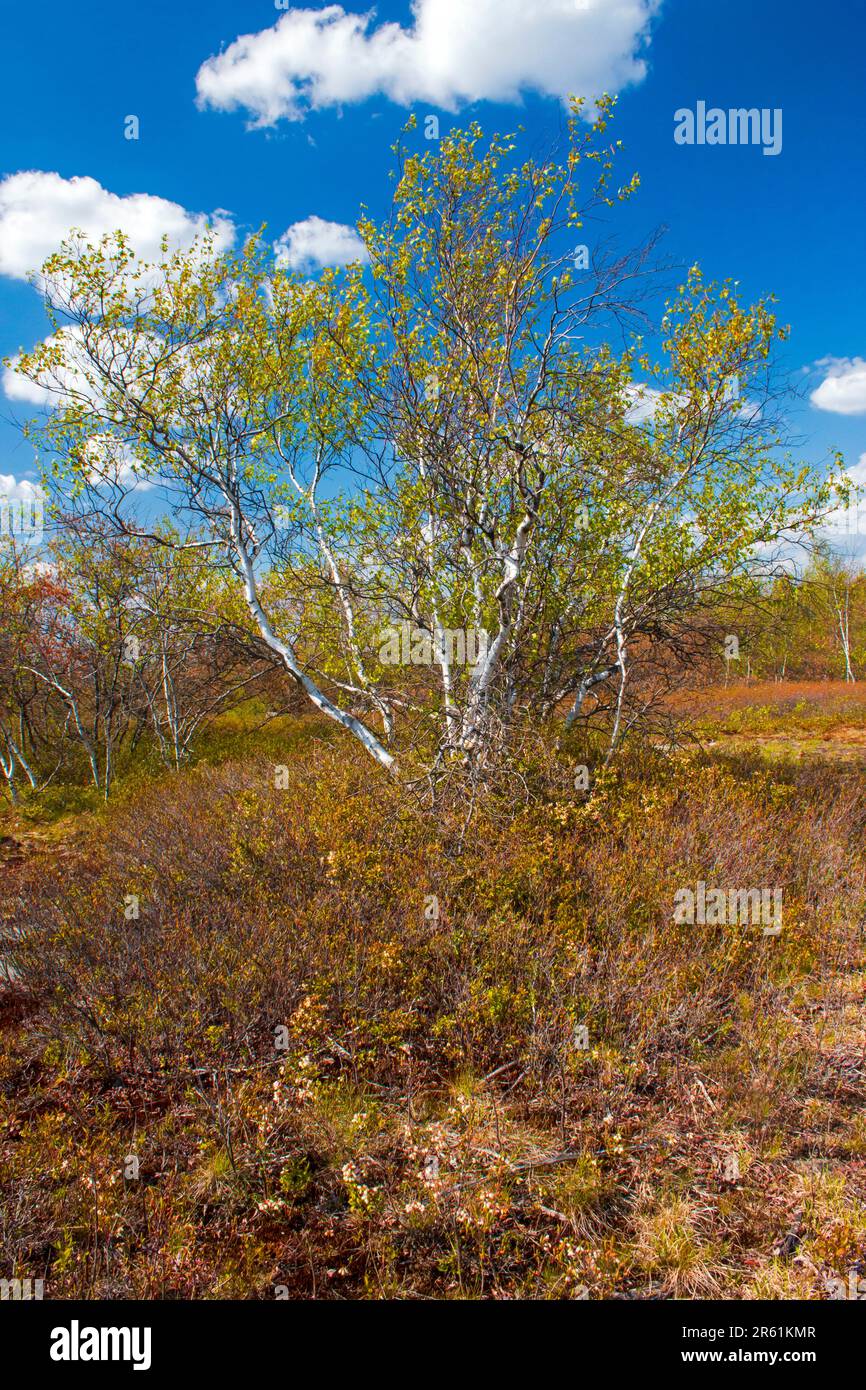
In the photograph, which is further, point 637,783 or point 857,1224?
point 637,783

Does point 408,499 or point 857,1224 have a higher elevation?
point 408,499

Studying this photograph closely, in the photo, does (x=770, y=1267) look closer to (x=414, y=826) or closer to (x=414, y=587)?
(x=414, y=826)

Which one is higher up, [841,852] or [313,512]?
[313,512]

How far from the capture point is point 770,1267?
3.27 m

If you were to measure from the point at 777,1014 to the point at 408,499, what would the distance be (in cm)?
763

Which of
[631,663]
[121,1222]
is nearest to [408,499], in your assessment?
[631,663]

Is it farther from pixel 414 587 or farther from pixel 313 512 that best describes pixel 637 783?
pixel 313 512

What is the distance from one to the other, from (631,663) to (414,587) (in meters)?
3.92
